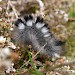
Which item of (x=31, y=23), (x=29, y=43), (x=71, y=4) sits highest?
(x=71, y=4)

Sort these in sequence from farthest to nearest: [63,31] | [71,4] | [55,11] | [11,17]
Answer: [71,4]
[55,11]
[63,31]
[11,17]

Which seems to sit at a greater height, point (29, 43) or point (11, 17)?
point (11, 17)

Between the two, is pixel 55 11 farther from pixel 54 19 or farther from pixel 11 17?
pixel 11 17

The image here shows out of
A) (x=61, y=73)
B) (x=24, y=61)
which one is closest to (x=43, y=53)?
(x=24, y=61)

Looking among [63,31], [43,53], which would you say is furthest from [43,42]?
[63,31]

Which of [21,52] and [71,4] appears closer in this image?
[21,52]

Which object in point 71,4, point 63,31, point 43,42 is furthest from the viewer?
point 71,4
